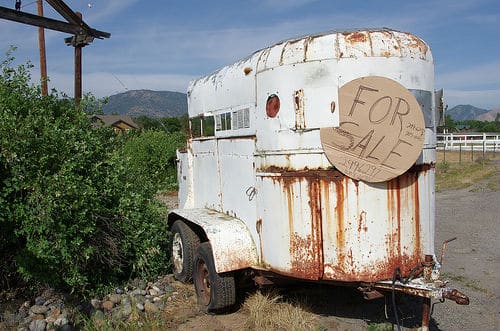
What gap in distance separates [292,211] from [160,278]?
10.6 feet

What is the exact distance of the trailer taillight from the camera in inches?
187

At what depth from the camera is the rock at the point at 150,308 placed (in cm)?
586

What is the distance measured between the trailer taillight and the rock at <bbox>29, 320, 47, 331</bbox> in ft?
10.9

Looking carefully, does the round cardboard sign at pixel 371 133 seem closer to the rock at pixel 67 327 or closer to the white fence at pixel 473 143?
the rock at pixel 67 327

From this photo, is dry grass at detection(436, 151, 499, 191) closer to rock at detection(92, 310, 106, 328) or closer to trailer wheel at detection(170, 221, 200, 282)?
trailer wheel at detection(170, 221, 200, 282)

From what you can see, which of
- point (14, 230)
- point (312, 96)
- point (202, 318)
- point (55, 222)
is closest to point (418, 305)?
point (202, 318)

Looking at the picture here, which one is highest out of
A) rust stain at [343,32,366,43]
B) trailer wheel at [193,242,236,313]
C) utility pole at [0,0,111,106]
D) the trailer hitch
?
utility pole at [0,0,111,106]

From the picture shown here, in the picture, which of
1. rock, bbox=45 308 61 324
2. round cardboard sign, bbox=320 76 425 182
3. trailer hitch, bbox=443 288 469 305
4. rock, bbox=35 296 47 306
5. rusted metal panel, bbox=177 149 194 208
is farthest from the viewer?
rusted metal panel, bbox=177 149 194 208

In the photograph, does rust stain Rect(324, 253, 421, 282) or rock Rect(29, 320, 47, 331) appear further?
rock Rect(29, 320, 47, 331)

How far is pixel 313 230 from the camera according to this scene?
450 cm

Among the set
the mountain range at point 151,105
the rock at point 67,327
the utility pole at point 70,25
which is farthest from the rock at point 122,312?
the utility pole at point 70,25

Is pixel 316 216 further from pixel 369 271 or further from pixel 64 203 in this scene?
pixel 64 203

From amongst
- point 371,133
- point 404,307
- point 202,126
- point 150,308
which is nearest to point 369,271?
point 371,133

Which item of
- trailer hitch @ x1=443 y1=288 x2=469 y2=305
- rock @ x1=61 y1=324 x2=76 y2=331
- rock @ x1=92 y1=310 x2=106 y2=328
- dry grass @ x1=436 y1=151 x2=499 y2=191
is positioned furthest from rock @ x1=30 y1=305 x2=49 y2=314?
dry grass @ x1=436 y1=151 x2=499 y2=191
